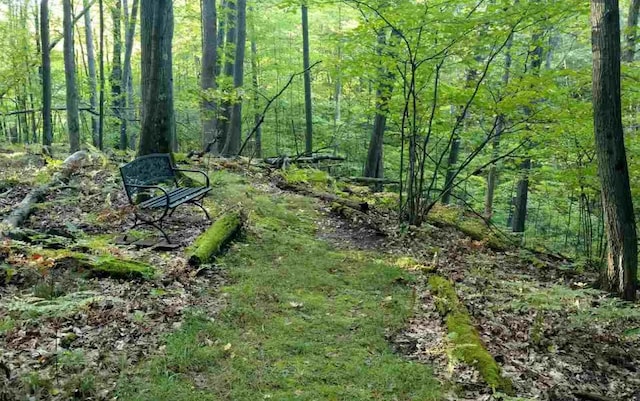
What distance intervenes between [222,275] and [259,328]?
1.30 m

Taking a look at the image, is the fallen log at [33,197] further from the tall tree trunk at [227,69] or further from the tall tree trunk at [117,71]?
the tall tree trunk at [117,71]

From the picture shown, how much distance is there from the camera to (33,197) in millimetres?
7277

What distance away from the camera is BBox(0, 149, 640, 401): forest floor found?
10.4 feet

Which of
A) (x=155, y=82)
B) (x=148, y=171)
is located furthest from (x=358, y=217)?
(x=155, y=82)

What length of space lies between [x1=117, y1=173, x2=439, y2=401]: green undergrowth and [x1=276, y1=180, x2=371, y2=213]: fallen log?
2358 mm

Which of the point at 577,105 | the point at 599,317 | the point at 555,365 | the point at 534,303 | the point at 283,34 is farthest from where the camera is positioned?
the point at 283,34

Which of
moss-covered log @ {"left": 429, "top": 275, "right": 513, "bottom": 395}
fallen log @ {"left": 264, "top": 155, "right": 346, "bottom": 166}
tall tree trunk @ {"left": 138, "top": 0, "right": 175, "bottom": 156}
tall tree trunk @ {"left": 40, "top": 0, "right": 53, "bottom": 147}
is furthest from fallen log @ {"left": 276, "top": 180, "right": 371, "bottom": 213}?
tall tree trunk @ {"left": 40, "top": 0, "right": 53, "bottom": 147}

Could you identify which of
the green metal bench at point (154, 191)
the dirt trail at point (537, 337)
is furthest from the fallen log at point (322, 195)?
the green metal bench at point (154, 191)

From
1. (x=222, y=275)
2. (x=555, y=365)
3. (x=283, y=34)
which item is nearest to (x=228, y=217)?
(x=222, y=275)

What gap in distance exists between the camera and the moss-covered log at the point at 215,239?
531 centimetres

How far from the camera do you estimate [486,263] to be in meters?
7.11

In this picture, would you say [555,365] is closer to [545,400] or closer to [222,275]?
[545,400]

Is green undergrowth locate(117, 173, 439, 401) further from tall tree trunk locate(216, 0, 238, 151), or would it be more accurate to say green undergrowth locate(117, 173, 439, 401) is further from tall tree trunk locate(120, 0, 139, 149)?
tall tree trunk locate(120, 0, 139, 149)

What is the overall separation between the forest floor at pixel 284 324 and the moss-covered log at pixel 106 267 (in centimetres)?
7
